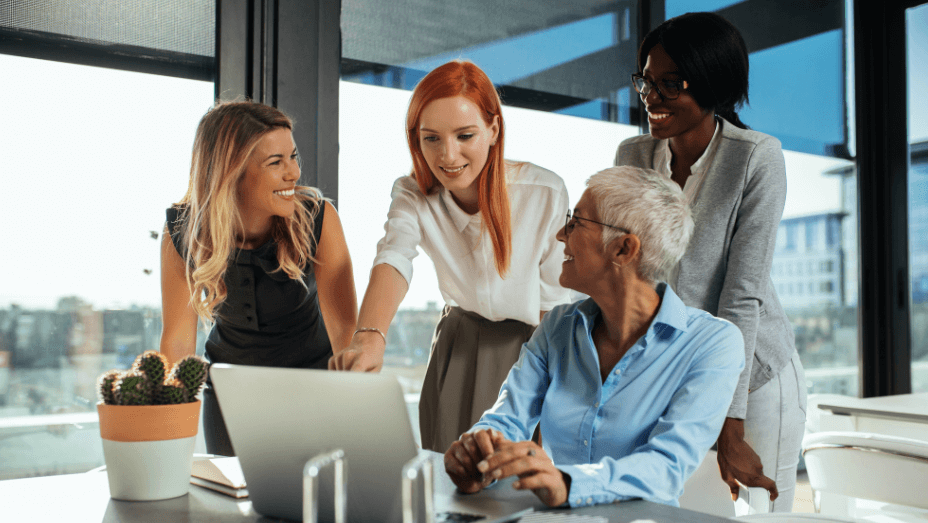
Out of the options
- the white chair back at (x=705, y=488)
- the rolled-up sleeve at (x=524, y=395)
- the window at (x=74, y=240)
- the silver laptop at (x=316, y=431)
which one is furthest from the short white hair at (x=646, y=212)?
the window at (x=74, y=240)

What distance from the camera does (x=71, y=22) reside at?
7.37ft

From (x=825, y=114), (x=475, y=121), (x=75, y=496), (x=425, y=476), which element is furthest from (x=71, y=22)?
(x=825, y=114)

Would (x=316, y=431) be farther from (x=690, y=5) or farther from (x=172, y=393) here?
(x=690, y=5)

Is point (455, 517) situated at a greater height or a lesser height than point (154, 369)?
lesser

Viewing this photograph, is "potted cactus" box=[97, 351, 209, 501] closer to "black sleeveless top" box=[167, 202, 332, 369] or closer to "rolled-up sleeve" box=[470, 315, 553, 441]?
"rolled-up sleeve" box=[470, 315, 553, 441]

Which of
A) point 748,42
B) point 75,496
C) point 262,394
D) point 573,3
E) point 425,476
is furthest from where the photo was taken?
point 748,42

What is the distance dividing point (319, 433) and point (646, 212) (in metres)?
0.80

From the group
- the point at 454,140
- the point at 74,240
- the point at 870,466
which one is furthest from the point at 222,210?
the point at 870,466

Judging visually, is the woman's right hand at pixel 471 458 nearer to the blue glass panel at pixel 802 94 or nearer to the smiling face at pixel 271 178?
the smiling face at pixel 271 178

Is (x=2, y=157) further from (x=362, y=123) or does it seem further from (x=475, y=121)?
(x=475, y=121)

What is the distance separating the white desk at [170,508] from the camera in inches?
38.9

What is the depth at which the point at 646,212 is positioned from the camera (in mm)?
1415

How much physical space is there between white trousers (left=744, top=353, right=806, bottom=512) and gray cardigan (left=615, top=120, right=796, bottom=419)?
3 centimetres

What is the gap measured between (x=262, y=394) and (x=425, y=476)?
24cm
